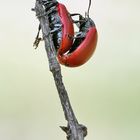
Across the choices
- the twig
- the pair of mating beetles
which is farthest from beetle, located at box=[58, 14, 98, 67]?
the twig

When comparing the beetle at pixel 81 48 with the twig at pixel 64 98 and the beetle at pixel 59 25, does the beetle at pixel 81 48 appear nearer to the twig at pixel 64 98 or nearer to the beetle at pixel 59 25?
the beetle at pixel 59 25

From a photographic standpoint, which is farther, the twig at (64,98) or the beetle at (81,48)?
the beetle at (81,48)

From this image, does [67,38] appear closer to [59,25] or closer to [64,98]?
[59,25]

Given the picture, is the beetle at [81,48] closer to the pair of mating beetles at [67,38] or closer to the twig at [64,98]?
the pair of mating beetles at [67,38]

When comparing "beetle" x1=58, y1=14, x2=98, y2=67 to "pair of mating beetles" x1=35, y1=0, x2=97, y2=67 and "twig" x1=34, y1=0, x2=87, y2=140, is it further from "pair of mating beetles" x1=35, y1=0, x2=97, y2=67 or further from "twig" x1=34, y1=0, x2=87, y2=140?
"twig" x1=34, y1=0, x2=87, y2=140

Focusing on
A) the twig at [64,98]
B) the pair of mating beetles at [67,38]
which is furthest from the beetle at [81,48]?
the twig at [64,98]

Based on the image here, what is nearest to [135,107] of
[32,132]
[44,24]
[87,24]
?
[32,132]

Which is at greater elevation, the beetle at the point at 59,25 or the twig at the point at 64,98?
the beetle at the point at 59,25

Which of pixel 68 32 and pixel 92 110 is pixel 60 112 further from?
pixel 68 32
